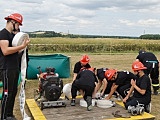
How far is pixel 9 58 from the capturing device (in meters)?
4.25

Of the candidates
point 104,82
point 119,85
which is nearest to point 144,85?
point 119,85

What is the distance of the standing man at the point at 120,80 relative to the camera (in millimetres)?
5750

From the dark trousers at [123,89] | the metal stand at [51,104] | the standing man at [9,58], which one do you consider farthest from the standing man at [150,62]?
the standing man at [9,58]

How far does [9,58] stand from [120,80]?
2.69m

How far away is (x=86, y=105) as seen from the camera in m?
5.64

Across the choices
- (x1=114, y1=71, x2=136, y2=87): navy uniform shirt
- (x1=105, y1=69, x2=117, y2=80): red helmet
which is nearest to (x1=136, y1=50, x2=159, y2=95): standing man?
(x1=114, y1=71, x2=136, y2=87): navy uniform shirt

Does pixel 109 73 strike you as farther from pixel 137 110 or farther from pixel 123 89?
pixel 137 110

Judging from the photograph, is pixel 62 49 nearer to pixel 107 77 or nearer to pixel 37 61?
pixel 37 61

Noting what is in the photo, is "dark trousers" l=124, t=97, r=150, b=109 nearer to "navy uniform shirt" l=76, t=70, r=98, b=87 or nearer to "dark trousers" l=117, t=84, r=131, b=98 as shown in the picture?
"dark trousers" l=117, t=84, r=131, b=98

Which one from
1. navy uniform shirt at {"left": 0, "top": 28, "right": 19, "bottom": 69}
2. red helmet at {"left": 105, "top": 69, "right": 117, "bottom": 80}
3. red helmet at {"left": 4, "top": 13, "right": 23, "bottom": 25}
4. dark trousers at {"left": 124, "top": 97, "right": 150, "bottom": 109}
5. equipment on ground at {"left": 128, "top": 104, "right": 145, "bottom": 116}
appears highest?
red helmet at {"left": 4, "top": 13, "right": 23, "bottom": 25}

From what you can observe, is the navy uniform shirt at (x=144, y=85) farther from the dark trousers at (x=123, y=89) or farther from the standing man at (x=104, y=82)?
the standing man at (x=104, y=82)

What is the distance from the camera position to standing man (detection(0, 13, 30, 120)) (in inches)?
162

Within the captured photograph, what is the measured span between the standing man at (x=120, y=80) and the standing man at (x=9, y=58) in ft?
7.22

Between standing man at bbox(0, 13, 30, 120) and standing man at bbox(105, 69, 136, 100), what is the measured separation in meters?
2.20
